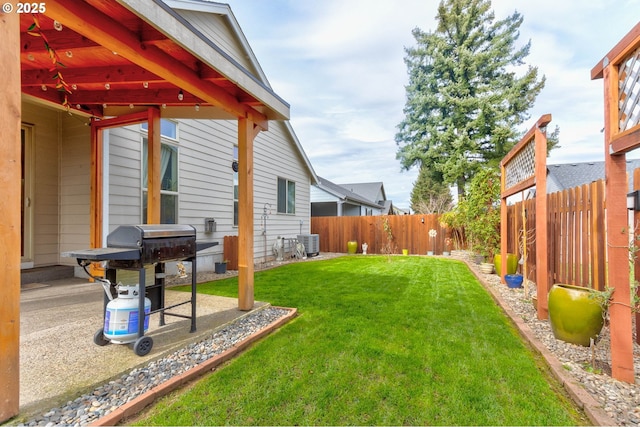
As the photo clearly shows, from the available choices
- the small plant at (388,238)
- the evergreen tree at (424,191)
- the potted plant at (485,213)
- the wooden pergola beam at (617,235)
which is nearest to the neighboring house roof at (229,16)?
the wooden pergola beam at (617,235)

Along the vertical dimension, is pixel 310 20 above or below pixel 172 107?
above

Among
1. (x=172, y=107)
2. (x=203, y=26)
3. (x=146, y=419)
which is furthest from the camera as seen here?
(x=203, y=26)

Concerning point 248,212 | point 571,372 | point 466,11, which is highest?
point 466,11

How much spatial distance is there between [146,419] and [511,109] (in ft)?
66.2

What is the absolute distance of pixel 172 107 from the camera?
14.9 feet

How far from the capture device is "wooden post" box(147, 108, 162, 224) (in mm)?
4602

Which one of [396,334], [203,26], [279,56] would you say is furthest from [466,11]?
[396,334]

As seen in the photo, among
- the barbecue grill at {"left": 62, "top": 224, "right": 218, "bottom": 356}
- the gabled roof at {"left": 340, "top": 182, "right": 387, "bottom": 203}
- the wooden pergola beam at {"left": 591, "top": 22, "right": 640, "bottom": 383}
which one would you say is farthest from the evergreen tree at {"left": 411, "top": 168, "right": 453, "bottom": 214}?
the barbecue grill at {"left": 62, "top": 224, "right": 218, "bottom": 356}

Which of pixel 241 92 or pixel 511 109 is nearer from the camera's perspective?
pixel 241 92

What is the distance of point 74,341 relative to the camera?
2.76 m

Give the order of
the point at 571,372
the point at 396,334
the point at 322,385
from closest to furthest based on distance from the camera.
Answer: the point at 322,385, the point at 571,372, the point at 396,334

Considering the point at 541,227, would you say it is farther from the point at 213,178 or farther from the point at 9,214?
the point at 213,178

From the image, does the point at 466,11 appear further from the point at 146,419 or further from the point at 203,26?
the point at 146,419

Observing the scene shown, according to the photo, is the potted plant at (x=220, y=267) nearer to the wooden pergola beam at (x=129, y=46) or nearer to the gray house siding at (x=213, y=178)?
the gray house siding at (x=213, y=178)
